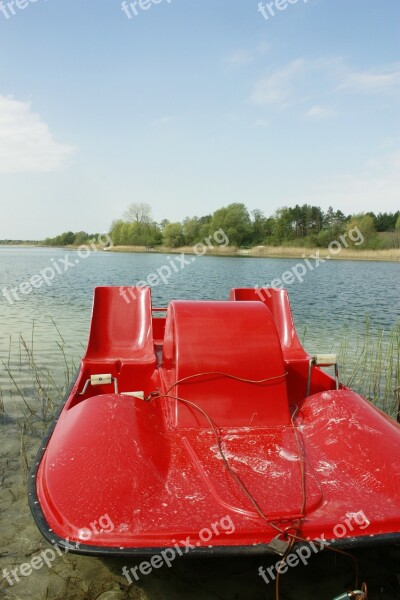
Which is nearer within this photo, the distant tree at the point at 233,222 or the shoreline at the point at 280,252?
the shoreline at the point at 280,252

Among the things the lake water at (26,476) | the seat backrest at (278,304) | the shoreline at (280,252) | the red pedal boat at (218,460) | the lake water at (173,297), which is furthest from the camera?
the shoreline at (280,252)

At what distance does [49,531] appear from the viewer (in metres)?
1.86

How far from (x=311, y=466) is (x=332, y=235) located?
55980mm

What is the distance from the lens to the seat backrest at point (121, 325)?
4.15m

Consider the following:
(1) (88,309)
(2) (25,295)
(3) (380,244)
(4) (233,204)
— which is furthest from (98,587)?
(4) (233,204)

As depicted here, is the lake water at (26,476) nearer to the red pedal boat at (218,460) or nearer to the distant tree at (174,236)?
the red pedal boat at (218,460)

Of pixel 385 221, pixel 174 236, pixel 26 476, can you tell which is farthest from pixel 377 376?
pixel 385 221

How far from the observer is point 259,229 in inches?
2406

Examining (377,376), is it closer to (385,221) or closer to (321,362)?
(321,362)

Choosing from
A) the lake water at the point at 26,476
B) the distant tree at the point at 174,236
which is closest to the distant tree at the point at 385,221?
the distant tree at the point at 174,236

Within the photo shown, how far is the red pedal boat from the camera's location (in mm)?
1860

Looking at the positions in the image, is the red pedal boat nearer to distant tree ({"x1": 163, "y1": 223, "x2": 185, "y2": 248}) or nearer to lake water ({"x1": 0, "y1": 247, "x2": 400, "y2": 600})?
lake water ({"x1": 0, "y1": 247, "x2": 400, "y2": 600})

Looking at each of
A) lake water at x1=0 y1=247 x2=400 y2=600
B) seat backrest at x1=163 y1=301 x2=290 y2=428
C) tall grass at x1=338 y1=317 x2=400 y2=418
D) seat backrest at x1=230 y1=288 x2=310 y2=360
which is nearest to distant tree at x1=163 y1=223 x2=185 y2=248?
lake water at x1=0 y1=247 x2=400 y2=600

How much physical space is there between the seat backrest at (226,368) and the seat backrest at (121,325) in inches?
44.8
